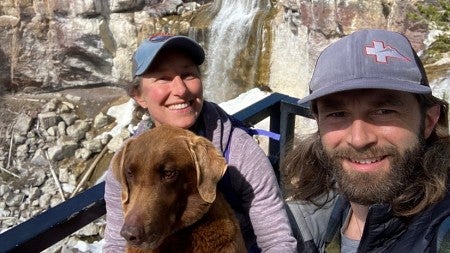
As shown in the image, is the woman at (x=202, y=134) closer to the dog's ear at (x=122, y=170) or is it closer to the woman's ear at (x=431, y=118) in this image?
the dog's ear at (x=122, y=170)

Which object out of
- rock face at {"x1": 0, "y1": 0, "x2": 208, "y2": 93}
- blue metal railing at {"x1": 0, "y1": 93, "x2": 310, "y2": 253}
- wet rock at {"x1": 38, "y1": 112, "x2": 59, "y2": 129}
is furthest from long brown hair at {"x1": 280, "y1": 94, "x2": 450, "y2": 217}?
rock face at {"x1": 0, "y1": 0, "x2": 208, "y2": 93}

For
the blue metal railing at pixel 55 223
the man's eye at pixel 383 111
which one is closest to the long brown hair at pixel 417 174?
the man's eye at pixel 383 111

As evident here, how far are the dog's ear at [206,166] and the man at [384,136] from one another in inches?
15.7

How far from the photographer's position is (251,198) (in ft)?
7.14

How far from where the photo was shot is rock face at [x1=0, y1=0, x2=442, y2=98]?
11.9m

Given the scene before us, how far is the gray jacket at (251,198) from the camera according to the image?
2.13 metres

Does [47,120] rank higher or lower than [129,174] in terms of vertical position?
lower

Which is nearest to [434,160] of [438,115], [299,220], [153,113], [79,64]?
[438,115]

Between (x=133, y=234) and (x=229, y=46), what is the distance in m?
11.0

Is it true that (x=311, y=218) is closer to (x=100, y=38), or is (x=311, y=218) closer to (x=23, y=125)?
(x=23, y=125)

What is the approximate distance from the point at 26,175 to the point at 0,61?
14.7ft

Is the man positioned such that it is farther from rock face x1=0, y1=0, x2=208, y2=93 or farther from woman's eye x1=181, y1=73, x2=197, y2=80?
rock face x1=0, y1=0, x2=208, y2=93

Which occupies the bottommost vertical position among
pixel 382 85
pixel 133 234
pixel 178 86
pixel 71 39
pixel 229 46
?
pixel 71 39

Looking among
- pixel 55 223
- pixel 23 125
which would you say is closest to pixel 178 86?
pixel 55 223
